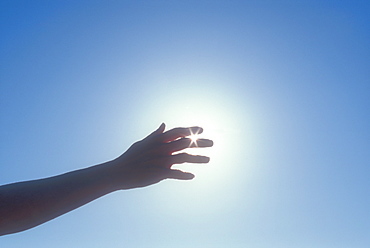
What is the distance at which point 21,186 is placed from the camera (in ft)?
11.2

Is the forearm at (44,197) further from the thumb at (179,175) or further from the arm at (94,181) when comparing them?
the thumb at (179,175)

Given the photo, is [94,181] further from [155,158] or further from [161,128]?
[161,128]

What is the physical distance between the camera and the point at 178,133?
4.08 meters

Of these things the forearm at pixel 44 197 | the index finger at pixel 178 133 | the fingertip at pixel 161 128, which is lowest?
the forearm at pixel 44 197

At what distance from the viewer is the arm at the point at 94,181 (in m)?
3.30

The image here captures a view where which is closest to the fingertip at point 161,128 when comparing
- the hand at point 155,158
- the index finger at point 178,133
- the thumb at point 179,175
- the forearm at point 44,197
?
the hand at point 155,158

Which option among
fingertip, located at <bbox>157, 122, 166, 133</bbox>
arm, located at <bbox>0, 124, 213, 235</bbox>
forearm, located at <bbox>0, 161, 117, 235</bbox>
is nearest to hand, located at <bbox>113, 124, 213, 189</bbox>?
arm, located at <bbox>0, 124, 213, 235</bbox>

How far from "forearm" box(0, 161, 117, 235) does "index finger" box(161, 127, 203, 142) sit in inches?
33.5

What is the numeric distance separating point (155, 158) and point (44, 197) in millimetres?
1222

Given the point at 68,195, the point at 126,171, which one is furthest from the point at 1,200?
the point at 126,171

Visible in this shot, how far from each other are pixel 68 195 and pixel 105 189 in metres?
0.40

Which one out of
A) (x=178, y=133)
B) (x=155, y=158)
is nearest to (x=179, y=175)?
(x=155, y=158)

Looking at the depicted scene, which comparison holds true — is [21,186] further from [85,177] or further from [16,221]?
[85,177]

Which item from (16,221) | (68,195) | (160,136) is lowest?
(16,221)
